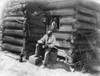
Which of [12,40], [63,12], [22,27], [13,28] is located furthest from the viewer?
[13,28]

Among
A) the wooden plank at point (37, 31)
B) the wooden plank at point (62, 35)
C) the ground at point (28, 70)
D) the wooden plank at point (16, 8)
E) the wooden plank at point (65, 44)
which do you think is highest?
the wooden plank at point (16, 8)

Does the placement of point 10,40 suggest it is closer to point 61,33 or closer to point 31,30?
point 31,30

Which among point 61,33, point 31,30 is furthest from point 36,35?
point 61,33

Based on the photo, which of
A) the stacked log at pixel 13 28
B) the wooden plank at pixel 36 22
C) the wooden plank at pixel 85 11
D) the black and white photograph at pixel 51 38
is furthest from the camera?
the stacked log at pixel 13 28

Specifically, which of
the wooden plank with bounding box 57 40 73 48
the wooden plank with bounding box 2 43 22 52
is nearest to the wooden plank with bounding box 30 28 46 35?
the wooden plank with bounding box 2 43 22 52

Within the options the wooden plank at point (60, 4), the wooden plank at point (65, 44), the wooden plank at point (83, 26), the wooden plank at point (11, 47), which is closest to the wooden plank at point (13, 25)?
the wooden plank at point (11, 47)

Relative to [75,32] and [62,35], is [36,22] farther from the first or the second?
[75,32]

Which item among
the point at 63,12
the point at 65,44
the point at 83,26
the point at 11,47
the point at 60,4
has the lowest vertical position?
the point at 11,47

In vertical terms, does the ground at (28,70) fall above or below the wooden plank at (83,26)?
below

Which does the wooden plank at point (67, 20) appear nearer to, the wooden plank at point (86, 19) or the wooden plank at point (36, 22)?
the wooden plank at point (86, 19)

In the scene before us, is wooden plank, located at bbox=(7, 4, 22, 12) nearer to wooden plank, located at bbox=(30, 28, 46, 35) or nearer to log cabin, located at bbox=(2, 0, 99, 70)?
log cabin, located at bbox=(2, 0, 99, 70)

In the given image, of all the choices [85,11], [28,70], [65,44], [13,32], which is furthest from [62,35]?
[13,32]

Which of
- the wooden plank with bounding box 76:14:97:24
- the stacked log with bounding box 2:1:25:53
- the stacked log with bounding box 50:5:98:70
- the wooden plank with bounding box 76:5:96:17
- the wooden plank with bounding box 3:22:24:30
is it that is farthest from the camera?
the wooden plank with bounding box 3:22:24:30

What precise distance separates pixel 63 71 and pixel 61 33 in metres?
2.45
